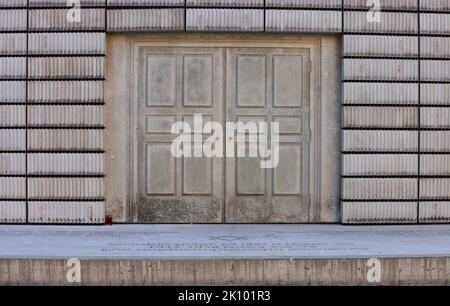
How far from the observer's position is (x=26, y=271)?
22.0ft

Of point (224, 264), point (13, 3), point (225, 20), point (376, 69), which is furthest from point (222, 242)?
point (13, 3)

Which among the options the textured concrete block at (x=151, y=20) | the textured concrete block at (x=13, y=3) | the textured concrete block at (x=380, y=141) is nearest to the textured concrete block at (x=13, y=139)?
the textured concrete block at (x=13, y=3)

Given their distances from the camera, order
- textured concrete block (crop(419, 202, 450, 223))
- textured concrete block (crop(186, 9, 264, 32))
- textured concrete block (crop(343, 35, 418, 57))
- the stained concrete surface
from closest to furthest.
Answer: the stained concrete surface
textured concrete block (crop(186, 9, 264, 32))
textured concrete block (crop(343, 35, 418, 57))
textured concrete block (crop(419, 202, 450, 223))

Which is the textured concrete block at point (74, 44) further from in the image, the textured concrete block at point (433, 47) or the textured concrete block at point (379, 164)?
the textured concrete block at point (433, 47)

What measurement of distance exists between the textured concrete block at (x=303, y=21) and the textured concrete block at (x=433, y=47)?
3.95 feet

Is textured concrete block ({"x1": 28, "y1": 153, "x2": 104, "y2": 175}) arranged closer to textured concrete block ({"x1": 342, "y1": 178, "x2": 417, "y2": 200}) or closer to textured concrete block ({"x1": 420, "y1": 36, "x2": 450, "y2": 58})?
textured concrete block ({"x1": 342, "y1": 178, "x2": 417, "y2": 200})

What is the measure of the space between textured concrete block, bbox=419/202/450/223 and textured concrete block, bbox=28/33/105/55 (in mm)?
4994

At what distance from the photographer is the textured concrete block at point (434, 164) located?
943cm

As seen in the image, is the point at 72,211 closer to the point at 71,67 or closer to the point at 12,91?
the point at 12,91

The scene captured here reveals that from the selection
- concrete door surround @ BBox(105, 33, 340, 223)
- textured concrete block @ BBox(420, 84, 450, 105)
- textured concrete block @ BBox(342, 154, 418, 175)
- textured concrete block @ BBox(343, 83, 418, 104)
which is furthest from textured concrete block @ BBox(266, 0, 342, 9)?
textured concrete block @ BBox(342, 154, 418, 175)

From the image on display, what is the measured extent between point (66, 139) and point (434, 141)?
514 cm

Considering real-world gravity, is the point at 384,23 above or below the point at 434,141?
above

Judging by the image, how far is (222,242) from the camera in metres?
7.77

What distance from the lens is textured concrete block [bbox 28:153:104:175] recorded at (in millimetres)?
9273
